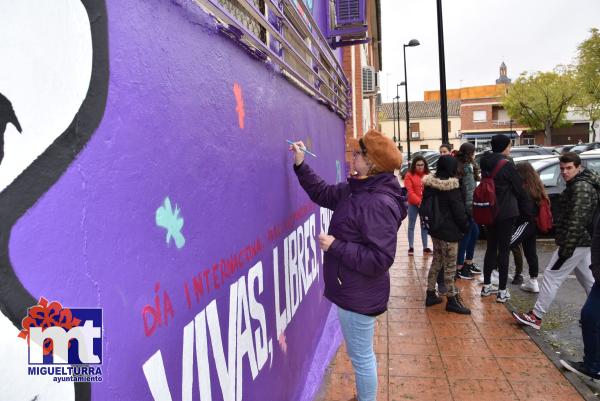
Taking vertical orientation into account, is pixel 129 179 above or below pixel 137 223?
above

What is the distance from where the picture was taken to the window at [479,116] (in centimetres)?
5578

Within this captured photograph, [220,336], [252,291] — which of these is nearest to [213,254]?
[220,336]

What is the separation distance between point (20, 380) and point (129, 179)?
56 cm

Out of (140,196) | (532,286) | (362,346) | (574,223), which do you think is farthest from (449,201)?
(140,196)

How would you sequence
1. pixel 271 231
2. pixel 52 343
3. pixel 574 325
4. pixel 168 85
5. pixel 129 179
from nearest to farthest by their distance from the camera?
pixel 52 343, pixel 129 179, pixel 168 85, pixel 271 231, pixel 574 325

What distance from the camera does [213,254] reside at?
1.83 metres

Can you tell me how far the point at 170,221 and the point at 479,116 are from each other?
6018cm

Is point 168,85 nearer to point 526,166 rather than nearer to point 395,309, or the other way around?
point 395,309

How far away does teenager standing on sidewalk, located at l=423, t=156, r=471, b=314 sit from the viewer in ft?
15.5

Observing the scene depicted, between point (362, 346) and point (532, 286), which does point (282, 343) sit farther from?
point (532, 286)

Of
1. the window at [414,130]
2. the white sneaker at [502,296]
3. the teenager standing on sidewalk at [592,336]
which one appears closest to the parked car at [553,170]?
the white sneaker at [502,296]

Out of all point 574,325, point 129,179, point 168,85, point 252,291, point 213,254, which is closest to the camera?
point 129,179

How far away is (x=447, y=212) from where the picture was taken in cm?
479

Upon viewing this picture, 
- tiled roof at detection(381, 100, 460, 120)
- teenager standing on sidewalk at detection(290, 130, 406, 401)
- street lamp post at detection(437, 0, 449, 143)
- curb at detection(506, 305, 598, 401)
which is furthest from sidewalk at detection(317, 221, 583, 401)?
tiled roof at detection(381, 100, 460, 120)
